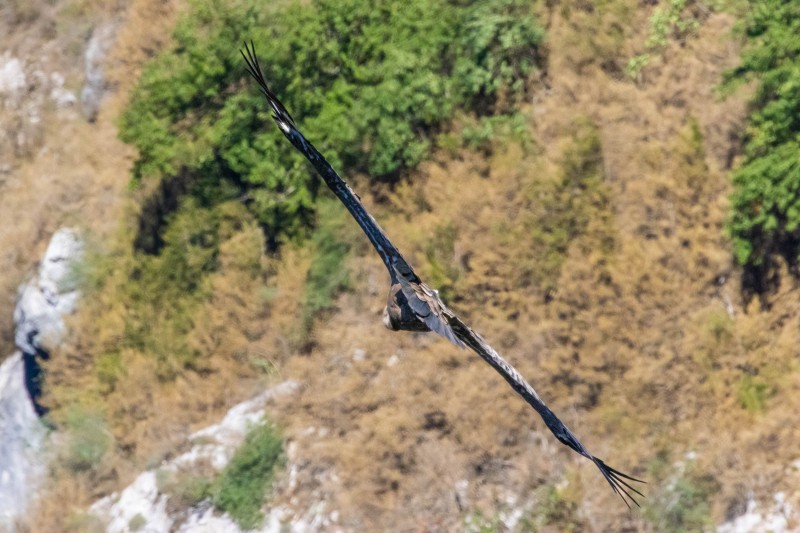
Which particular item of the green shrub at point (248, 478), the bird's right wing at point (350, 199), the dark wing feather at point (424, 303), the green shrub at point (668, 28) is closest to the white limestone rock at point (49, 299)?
the green shrub at point (248, 478)

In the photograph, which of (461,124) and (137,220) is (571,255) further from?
(137,220)

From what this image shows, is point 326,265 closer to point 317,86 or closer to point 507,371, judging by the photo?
point 317,86

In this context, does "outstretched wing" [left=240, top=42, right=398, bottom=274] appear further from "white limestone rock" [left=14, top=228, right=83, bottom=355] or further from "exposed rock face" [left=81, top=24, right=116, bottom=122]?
"exposed rock face" [left=81, top=24, right=116, bottom=122]

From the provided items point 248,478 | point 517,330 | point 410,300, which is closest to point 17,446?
point 248,478

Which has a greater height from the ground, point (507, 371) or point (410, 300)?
point (410, 300)

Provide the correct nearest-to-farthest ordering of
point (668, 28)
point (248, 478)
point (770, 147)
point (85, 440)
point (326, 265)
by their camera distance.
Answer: point (770, 147) < point (248, 478) < point (668, 28) < point (326, 265) < point (85, 440)

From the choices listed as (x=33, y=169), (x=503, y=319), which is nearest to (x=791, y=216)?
(x=503, y=319)

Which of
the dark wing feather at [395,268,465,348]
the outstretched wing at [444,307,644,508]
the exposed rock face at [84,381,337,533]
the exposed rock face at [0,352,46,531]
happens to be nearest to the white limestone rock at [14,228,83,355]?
the exposed rock face at [0,352,46,531]
